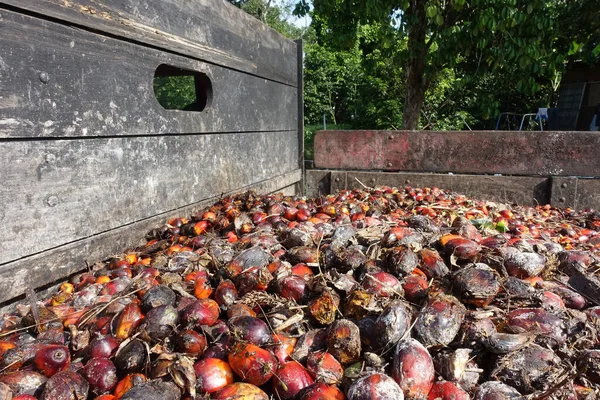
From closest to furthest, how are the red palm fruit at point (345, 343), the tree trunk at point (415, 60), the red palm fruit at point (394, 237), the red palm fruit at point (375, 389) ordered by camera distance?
1. the red palm fruit at point (375, 389)
2. the red palm fruit at point (345, 343)
3. the red palm fruit at point (394, 237)
4. the tree trunk at point (415, 60)

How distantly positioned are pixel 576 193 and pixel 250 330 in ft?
13.3

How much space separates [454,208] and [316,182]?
214cm

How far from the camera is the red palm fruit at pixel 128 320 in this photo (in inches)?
58.2

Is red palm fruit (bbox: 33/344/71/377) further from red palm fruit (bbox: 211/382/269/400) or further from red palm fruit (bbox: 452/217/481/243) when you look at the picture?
red palm fruit (bbox: 452/217/481/243)

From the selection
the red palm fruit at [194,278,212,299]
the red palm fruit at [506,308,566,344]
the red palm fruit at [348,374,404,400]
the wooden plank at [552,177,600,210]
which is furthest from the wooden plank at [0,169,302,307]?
the wooden plank at [552,177,600,210]

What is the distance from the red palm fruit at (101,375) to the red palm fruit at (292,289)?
0.64m

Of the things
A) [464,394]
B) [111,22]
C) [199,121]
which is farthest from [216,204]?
[464,394]

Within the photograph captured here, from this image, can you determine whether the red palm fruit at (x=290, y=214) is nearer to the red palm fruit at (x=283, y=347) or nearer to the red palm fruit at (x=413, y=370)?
the red palm fruit at (x=283, y=347)

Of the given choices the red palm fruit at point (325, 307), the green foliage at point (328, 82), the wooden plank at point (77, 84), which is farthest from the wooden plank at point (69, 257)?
the green foliage at point (328, 82)

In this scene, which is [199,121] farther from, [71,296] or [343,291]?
[343,291]

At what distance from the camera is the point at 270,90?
438 cm

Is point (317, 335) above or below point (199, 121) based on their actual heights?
below

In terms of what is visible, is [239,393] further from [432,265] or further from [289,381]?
[432,265]

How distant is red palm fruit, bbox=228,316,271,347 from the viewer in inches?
54.5
